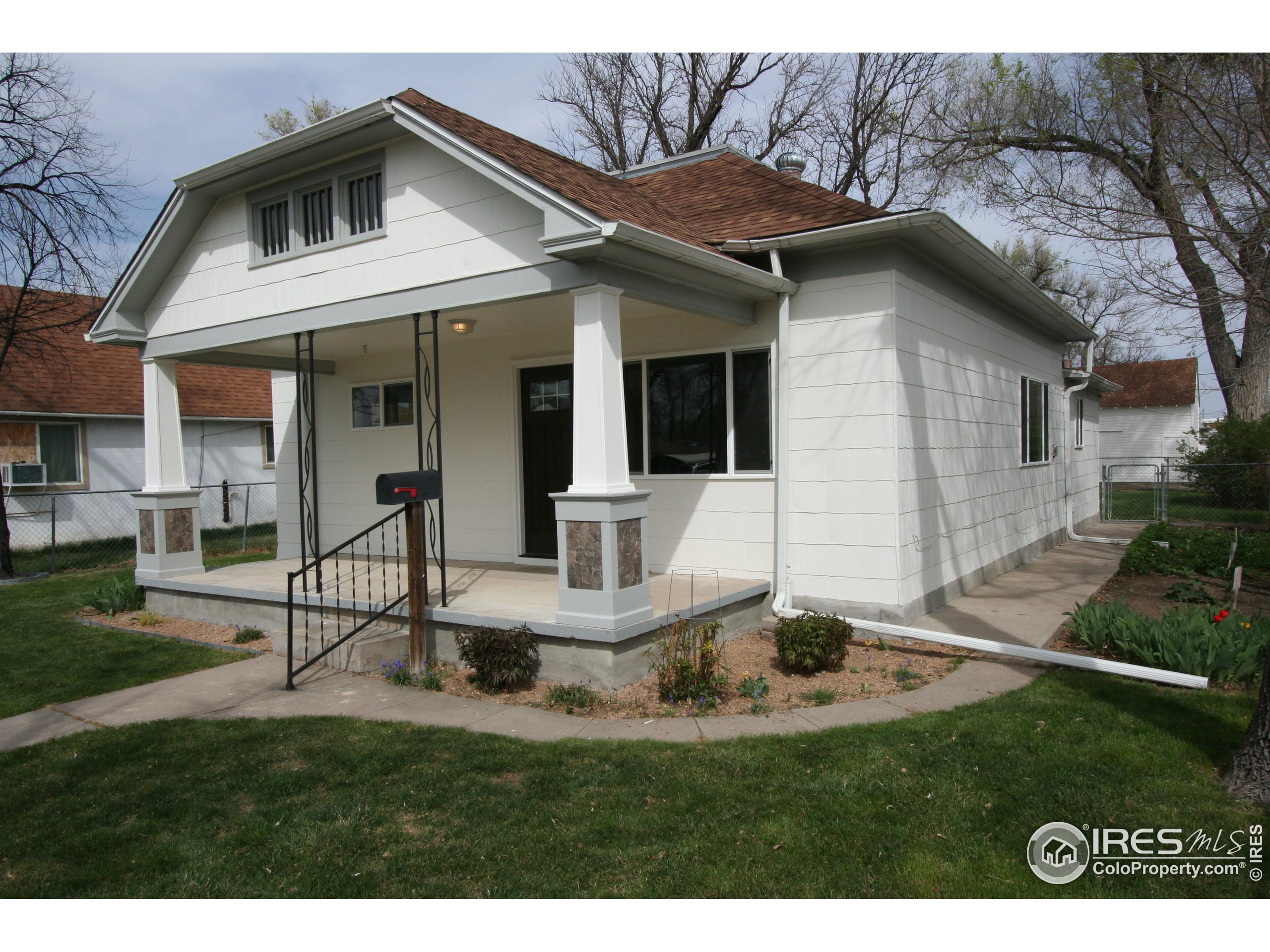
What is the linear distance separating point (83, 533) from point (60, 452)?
1734 mm

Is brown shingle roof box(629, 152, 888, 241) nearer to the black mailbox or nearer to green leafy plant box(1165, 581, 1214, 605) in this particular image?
the black mailbox

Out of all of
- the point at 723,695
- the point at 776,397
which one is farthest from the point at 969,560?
the point at 723,695

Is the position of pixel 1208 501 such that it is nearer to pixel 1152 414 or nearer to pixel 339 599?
pixel 1152 414

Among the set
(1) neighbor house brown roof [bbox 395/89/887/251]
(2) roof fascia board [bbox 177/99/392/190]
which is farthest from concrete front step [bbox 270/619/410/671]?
(2) roof fascia board [bbox 177/99/392/190]

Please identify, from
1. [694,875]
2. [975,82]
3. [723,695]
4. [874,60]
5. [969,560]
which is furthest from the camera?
[874,60]

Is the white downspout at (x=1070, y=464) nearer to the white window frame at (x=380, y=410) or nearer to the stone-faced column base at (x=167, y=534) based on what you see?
the white window frame at (x=380, y=410)

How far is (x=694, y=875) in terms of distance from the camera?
325 centimetres

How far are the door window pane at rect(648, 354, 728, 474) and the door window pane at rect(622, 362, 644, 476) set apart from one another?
0.30ft

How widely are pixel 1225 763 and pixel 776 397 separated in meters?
4.52

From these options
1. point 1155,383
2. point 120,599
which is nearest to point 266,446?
point 120,599

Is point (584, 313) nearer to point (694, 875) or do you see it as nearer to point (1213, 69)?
point (694, 875)

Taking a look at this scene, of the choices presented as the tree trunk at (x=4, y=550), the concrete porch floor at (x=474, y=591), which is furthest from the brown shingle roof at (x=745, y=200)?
the tree trunk at (x=4, y=550)

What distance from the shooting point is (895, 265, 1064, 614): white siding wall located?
748 centimetres

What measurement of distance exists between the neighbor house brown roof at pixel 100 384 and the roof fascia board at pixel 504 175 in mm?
11331
